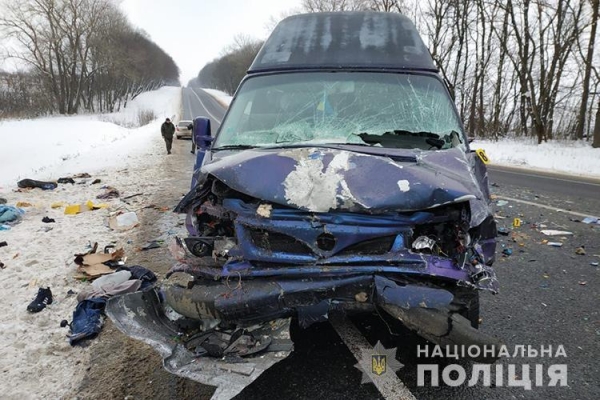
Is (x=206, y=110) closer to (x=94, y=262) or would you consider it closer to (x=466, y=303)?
(x=94, y=262)

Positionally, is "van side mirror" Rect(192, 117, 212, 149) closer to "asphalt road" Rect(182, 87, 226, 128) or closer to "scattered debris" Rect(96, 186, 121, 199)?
"scattered debris" Rect(96, 186, 121, 199)

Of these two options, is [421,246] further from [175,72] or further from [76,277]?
[175,72]

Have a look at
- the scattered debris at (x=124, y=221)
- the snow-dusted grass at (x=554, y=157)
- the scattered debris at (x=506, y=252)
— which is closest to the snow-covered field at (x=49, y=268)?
the scattered debris at (x=124, y=221)

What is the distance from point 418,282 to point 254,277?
0.90 metres

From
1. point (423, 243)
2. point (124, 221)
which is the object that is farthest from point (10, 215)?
point (423, 243)

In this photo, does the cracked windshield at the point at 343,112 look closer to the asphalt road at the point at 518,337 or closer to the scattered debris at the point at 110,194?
the asphalt road at the point at 518,337

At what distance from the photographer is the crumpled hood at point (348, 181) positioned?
7.01 feet

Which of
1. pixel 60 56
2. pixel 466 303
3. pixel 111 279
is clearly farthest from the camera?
pixel 60 56

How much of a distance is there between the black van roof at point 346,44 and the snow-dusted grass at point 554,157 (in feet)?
36.9

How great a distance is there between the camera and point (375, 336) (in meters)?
2.88

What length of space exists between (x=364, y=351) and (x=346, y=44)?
2973 millimetres

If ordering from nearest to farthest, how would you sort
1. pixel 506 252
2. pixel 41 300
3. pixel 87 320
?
pixel 87 320, pixel 41 300, pixel 506 252

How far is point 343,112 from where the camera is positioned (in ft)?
11.2

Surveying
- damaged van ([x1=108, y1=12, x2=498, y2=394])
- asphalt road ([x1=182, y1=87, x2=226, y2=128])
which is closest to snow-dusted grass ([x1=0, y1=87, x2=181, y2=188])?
asphalt road ([x1=182, y1=87, x2=226, y2=128])
